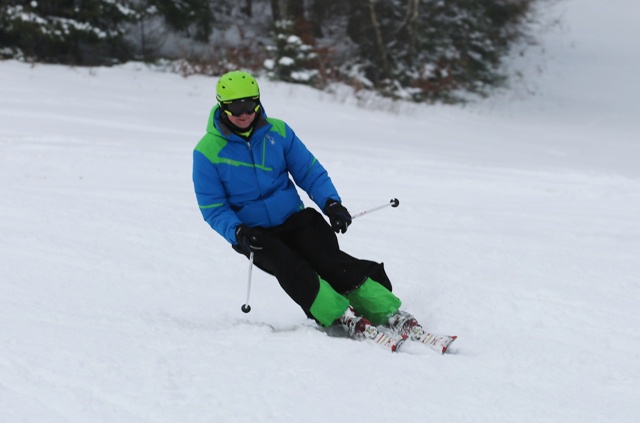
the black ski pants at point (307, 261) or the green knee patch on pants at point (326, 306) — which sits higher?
the black ski pants at point (307, 261)

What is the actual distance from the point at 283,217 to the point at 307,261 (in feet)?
0.95

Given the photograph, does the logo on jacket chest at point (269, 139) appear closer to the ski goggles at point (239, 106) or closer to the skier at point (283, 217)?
the skier at point (283, 217)

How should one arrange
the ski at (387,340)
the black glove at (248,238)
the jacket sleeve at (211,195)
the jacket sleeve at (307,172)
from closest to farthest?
1. the ski at (387,340)
2. the black glove at (248,238)
3. the jacket sleeve at (211,195)
4. the jacket sleeve at (307,172)

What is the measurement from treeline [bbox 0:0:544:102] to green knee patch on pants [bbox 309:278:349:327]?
13.2m

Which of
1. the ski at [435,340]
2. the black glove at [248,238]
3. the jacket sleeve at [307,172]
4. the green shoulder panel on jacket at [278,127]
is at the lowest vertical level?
the ski at [435,340]

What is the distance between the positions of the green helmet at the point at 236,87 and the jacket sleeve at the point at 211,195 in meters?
0.36

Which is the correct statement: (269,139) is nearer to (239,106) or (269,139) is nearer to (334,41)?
(239,106)

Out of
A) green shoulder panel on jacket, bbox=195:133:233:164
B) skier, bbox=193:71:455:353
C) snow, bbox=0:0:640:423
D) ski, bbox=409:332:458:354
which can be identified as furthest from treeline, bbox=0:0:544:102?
ski, bbox=409:332:458:354

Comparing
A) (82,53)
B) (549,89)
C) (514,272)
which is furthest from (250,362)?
(549,89)

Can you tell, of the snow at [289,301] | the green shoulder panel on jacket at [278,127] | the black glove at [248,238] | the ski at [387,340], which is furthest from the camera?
the green shoulder panel on jacket at [278,127]

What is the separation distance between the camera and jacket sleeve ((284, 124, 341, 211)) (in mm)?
4887

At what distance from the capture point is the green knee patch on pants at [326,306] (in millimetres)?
4469

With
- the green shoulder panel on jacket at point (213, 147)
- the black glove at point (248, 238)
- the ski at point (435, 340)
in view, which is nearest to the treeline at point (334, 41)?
the green shoulder panel on jacket at point (213, 147)

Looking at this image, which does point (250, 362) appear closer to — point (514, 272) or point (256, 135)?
point (256, 135)
